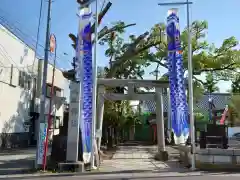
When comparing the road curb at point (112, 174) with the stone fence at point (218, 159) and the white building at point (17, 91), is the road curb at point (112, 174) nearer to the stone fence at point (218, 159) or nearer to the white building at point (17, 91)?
the stone fence at point (218, 159)

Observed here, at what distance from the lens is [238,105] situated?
46531 millimetres

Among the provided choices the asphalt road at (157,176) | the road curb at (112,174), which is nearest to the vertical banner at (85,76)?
the road curb at (112,174)

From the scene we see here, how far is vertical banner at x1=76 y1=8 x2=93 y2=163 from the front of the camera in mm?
14789

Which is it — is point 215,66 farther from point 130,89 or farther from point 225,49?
point 130,89

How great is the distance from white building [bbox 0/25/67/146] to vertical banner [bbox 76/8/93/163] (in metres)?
12.1

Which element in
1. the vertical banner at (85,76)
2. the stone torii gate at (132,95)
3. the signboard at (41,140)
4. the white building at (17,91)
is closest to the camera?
A: the signboard at (41,140)

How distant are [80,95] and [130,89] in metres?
6.06

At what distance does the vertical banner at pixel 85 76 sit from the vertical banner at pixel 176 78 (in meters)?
3.69

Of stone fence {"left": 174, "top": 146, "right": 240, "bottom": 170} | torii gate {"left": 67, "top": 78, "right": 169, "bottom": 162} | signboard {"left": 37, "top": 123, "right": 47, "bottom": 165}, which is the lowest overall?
stone fence {"left": 174, "top": 146, "right": 240, "bottom": 170}

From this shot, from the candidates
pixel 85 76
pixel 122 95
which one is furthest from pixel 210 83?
pixel 85 76

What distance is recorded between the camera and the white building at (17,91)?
26.2 m

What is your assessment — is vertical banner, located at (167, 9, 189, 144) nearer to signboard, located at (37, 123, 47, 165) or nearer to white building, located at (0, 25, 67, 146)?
signboard, located at (37, 123, 47, 165)

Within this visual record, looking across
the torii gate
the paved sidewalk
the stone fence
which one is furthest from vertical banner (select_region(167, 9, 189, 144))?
the torii gate

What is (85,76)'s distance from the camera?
49.9 ft
